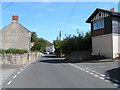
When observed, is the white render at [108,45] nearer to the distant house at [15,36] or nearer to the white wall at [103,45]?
the white wall at [103,45]

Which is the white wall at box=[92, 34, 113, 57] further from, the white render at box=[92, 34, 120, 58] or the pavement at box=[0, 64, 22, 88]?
the pavement at box=[0, 64, 22, 88]

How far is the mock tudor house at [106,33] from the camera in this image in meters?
26.3

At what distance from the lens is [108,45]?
2697 centimetres

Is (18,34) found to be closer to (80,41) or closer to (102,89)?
(80,41)

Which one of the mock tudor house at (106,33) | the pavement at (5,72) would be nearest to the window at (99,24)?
the mock tudor house at (106,33)

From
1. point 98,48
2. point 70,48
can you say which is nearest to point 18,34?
point 70,48

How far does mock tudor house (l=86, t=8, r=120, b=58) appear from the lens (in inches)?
1035

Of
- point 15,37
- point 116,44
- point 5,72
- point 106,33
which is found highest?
point 15,37

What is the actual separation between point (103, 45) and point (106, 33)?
1919 millimetres

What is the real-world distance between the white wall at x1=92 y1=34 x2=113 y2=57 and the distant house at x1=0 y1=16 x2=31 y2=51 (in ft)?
78.2

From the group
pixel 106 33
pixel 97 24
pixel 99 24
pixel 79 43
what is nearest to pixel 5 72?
pixel 106 33

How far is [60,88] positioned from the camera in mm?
7973

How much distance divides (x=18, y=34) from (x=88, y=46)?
2228cm

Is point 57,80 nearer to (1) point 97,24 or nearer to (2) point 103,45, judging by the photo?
(2) point 103,45
